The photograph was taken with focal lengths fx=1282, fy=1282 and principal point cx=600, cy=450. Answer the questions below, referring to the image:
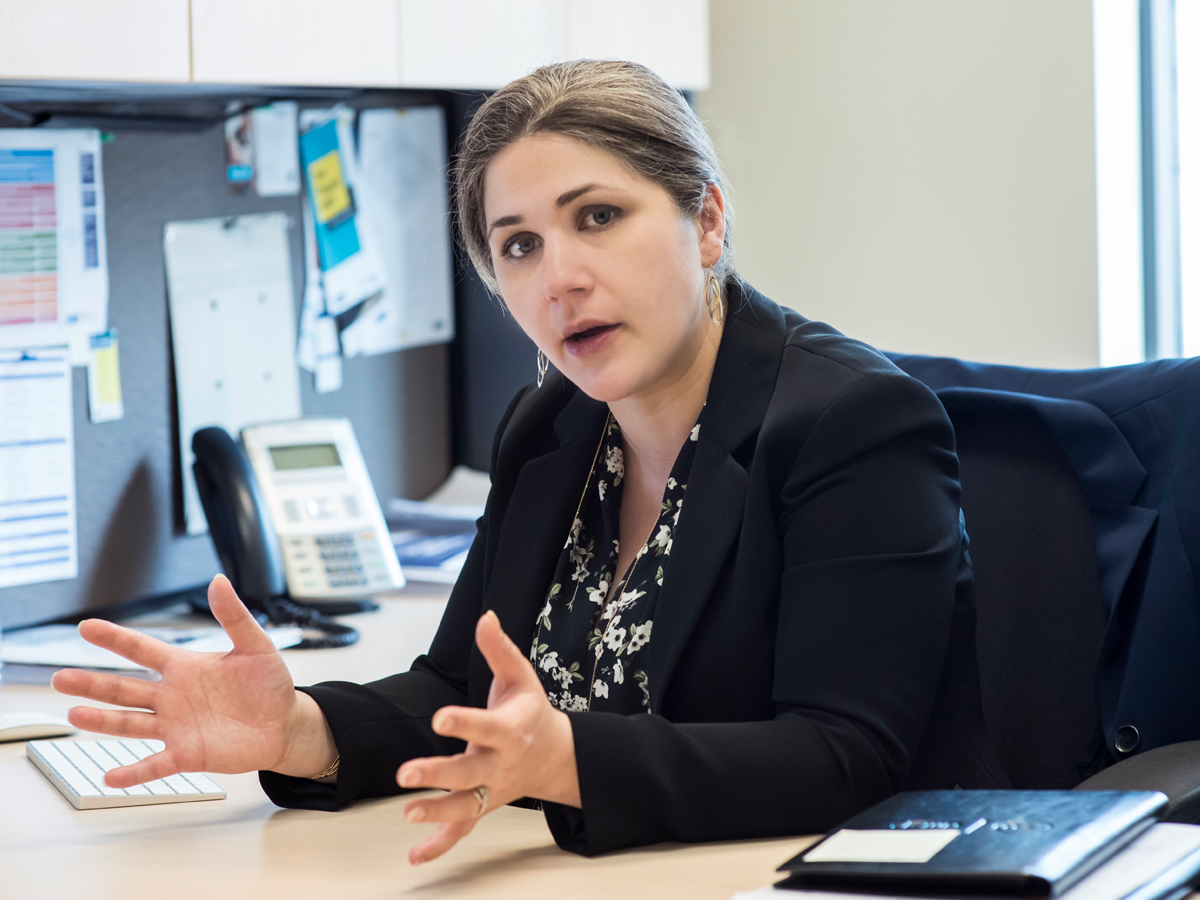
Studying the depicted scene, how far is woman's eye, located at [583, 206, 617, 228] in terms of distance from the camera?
1086 millimetres

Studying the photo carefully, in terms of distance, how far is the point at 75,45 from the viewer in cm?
127

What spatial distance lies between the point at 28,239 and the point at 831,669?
1.22 meters

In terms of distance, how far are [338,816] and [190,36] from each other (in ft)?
2.82

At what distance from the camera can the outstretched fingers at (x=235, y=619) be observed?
0.91 metres

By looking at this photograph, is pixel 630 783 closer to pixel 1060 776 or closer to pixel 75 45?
pixel 1060 776

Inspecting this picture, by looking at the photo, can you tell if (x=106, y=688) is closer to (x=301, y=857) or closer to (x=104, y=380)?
(x=301, y=857)

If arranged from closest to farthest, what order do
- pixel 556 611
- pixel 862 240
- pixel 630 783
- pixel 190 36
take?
pixel 630 783
pixel 556 611
pixel 190 36
pixel 862 240

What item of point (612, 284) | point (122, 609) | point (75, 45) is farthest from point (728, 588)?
point (122, 609)

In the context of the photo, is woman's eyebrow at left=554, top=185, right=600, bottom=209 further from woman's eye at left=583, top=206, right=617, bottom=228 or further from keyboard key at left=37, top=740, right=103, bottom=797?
keyboard key at left=37, top=740, right=103, bottom=797

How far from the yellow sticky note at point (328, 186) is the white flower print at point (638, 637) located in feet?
4.04

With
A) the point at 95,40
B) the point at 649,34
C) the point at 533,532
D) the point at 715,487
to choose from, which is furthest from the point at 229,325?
the point at 715,487

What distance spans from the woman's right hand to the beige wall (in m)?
1.48

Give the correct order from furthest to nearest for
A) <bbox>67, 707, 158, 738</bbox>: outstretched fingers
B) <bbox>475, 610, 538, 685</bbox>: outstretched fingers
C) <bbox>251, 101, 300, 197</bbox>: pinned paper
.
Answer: <bbox>251, 101, 300, 197</bbox>: pinned paper → <bbox>67, 707, 158, 738</bbox>: outstretched fingers → <bbox>475, 610, 538, 685</bbox>: outstretched fingers

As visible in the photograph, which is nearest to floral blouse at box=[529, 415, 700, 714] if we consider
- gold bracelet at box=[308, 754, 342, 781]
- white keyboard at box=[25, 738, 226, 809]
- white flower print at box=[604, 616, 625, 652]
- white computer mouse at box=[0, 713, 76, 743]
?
white flower print at box=[604, 616, 625, 652]
